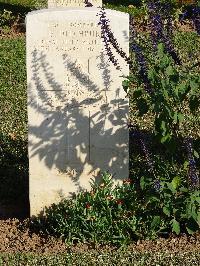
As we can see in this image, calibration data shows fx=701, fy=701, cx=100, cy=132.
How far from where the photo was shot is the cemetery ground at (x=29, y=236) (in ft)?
15.8

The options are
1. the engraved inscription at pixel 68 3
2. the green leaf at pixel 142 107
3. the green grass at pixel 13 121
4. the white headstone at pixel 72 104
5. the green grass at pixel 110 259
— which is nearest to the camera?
the green grass at pixel 110 259

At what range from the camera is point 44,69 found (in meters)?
5.16

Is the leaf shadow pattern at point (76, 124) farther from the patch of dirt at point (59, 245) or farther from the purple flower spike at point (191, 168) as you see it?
the purple flower spike at point (191, 168)

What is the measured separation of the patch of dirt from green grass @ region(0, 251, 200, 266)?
6cm

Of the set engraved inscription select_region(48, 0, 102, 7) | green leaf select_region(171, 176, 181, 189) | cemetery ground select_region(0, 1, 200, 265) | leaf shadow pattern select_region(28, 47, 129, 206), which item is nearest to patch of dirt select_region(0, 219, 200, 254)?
cemetery ground select_region(0, 1, 200, 265)

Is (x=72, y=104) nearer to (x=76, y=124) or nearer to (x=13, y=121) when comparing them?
(x=76, y=124)

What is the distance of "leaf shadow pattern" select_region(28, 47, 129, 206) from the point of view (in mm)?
5207

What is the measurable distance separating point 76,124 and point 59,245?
3.08ft

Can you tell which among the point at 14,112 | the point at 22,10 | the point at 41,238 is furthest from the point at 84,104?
the point at 22,10


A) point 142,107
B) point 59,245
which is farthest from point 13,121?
point 142,107

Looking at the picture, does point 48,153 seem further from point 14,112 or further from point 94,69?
point 14,112

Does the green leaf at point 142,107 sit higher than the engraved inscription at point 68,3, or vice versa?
the engraved inscription at point 68,3

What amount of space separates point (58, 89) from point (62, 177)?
71 cm

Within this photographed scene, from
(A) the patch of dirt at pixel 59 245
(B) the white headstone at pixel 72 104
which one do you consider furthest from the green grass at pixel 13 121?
(A) the patch of dirt at pixel 59 245
